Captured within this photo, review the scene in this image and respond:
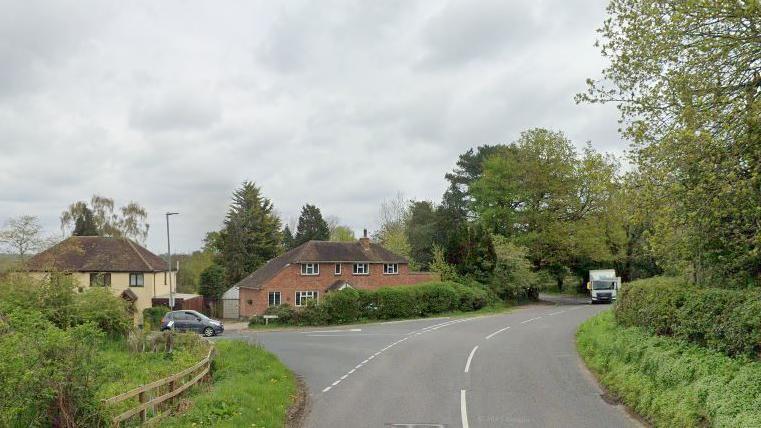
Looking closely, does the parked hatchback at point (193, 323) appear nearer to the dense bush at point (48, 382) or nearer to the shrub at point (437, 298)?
the shrub at point (437, 298)

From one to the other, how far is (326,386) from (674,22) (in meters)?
12.8

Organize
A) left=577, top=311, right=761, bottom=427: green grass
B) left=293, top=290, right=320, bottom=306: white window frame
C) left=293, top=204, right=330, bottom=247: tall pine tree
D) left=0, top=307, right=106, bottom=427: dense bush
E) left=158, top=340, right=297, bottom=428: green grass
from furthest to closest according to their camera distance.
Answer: left=293, top=204, right=330, bottom=247: tall pine tree, left=293, top=290, right=320, bottom=306: white window frame, left=158, top=340, right=297, bottom=428: green grass, left=577, top=311, right=761, bottom=427: green grass, left=0, top=307, right=106, bottom=427: dense bush

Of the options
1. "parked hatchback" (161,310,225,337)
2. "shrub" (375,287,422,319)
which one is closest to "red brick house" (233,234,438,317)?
"shrub" (375,287,422,319)

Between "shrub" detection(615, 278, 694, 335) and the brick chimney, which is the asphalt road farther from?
the brick chimney

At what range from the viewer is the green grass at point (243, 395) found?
39.4 feet

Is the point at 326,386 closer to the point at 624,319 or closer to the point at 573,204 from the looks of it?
the point at 624,319

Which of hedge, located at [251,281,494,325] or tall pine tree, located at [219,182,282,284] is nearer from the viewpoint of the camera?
hedge, located at [251,281,494,325]

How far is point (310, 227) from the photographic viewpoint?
86875 millimetres

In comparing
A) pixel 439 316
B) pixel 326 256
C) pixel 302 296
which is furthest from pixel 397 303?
pixel 326 256

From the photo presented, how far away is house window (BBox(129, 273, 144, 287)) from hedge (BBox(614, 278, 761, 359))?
43.4 m

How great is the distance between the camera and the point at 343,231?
4090 inches

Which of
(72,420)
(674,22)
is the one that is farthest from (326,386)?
(674,22)

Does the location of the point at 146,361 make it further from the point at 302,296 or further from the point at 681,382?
the point at 302,296

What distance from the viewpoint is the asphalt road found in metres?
13.4
